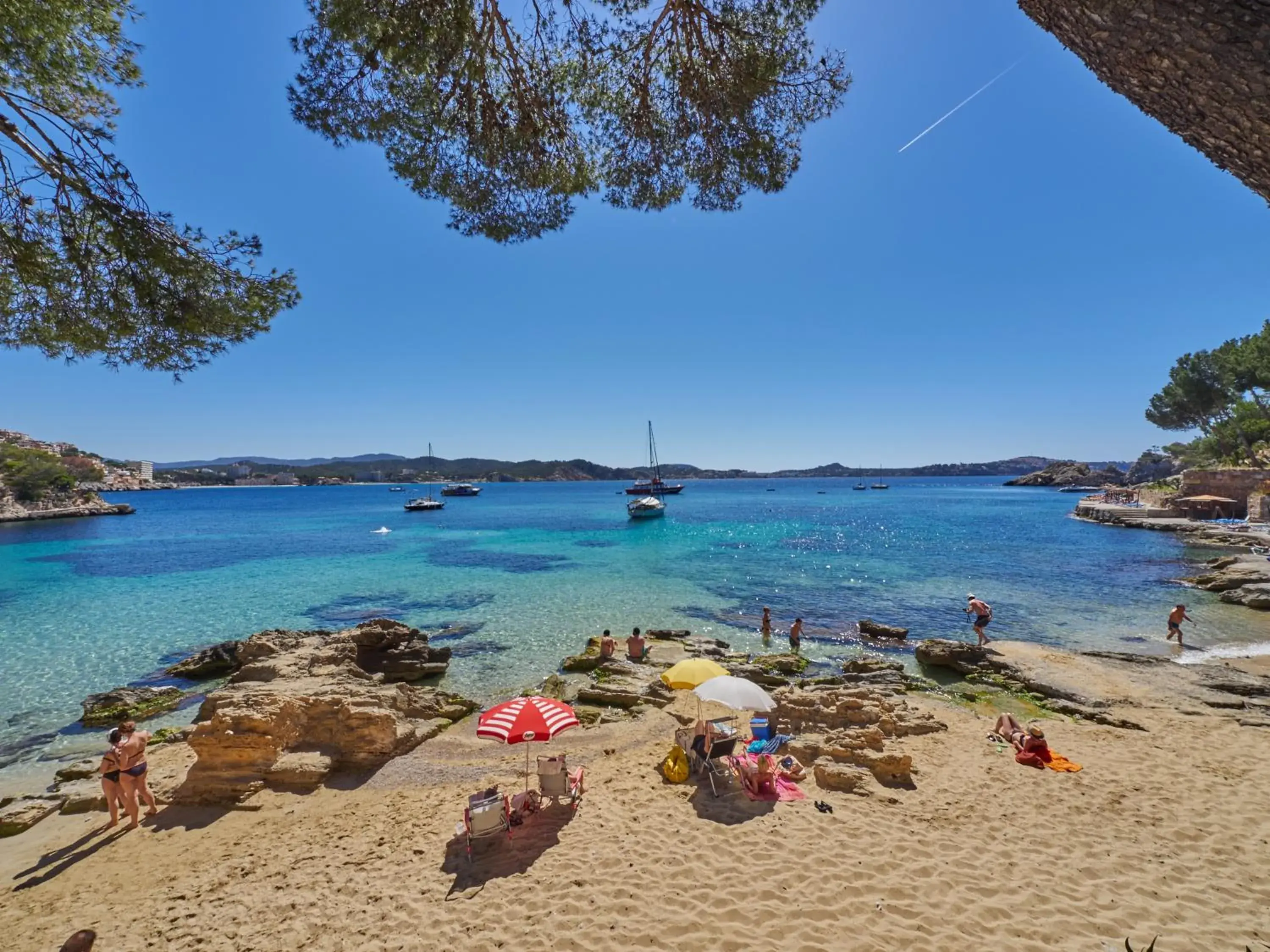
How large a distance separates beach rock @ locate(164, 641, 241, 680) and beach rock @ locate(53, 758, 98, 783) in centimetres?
521

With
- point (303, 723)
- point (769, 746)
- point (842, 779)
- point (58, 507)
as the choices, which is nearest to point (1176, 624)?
point (842, 779)

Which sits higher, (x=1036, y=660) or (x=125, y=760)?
(x=125, y=760)

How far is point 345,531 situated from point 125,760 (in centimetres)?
5715

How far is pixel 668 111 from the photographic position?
28.3ft

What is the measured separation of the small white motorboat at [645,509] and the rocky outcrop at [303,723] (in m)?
56.6

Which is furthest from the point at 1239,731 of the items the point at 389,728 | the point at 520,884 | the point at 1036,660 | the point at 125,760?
the point at 125,760

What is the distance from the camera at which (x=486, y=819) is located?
684 cm

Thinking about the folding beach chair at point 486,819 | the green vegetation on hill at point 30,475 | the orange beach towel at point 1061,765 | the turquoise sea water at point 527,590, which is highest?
the green vegetation on hill at point 30,475

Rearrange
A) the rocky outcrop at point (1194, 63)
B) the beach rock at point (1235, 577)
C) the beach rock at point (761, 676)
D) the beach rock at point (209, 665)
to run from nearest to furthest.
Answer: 1. the rocky outcrop at point (1194, 63)
2. the beach rock at point (761, 676)
3. the beach rock at point (209, 665)
4. the beach rock at point (1235, 577)

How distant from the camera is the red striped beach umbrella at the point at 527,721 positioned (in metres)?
7.53

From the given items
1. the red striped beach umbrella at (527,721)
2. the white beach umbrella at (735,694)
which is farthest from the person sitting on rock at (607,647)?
the red striped beach umbrella at (527,721)

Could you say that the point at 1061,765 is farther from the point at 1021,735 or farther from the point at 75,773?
the point at 75,773

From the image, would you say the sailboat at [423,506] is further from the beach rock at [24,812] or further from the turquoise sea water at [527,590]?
the beach rock at [24,812]

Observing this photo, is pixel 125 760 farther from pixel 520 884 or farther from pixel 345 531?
pixel 345 531
